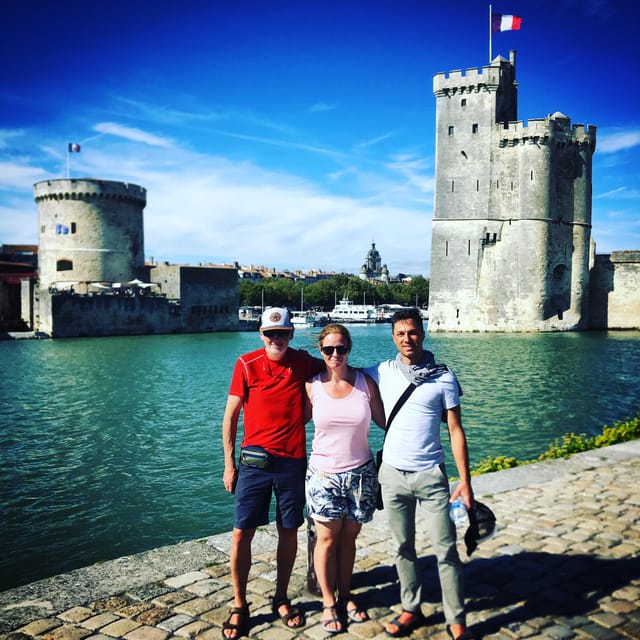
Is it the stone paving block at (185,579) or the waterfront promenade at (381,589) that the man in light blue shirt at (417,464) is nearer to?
the waterfront promenade at (381,589)

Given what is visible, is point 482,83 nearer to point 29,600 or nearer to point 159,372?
point 159,372

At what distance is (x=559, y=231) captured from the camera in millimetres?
37531

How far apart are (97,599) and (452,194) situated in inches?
1438

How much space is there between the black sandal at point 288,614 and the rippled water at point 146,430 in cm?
343

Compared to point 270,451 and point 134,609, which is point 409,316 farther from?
point 134,609

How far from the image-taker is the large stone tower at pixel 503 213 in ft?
119

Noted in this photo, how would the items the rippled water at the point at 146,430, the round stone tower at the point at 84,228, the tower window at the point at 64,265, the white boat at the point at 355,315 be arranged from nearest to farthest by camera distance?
the rippled water at the point at 146,430
the round stone tower at the point at 84,228
the tower window at the point at 64,265
the white boat at the point at 355,315

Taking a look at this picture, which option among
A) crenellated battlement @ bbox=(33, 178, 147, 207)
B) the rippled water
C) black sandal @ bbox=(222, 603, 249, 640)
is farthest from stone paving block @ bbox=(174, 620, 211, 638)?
crenellated battlement @ bbox=(33, 178, 147, 207)

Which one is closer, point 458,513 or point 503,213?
point 458,513

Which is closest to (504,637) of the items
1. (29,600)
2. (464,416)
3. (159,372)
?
(29,600)

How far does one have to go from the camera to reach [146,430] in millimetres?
12125

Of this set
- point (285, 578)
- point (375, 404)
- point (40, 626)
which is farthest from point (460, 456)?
point (40, 626)

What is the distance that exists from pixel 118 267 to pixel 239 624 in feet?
151

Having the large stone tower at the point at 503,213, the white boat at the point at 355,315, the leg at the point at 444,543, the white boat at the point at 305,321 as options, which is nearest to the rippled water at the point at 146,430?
the leg at the point at 444,543
